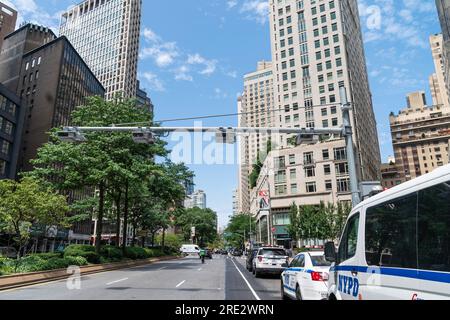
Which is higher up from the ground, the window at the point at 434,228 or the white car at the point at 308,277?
the window at the point at 434,228

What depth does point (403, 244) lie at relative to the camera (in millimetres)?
4082

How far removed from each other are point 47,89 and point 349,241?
8226cm

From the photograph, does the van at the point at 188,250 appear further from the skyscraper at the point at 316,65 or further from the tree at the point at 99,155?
the tree at the point at 99,155

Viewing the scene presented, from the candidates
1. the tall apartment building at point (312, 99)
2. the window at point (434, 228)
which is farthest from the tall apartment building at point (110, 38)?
the window at point (434, 228)

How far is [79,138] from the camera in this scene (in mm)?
14211

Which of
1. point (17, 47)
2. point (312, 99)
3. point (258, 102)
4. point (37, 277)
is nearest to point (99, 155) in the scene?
point (37, 277)

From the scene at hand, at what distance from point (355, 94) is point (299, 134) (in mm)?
76424

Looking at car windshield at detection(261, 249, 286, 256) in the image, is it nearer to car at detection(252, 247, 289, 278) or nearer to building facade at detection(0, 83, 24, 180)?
car at detection(252, 247, 289, 278)

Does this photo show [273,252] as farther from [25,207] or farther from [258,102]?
[258,102]

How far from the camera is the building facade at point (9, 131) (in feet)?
185

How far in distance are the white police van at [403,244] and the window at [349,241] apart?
0.02 metres

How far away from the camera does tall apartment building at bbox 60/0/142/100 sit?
133 meters

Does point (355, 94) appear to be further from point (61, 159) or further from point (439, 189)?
point (439, 189)
